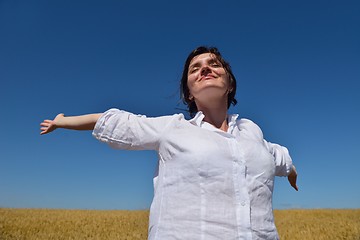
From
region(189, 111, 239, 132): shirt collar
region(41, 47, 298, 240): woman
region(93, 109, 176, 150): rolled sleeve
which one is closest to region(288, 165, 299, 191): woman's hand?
region(41, 47, 298, 240): woman

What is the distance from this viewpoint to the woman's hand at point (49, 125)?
2.08 metres

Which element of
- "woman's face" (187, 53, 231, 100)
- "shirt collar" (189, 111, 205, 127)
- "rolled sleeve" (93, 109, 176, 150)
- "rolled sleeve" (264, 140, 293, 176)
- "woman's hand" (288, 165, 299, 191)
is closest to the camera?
"rolled sleeve" (93, 109, 176, 150)

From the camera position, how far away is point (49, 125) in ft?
6.85

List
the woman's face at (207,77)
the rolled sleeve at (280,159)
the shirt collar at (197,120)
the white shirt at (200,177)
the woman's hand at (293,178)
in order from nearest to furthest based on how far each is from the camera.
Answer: the white shirt at (200,177)
the shirt collar at (197,120)
the woman's face at (207,77)
the rolled sleeve at (280,159)
the woman's hand at (293,178)

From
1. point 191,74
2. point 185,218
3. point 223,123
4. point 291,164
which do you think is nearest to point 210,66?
point 191,74

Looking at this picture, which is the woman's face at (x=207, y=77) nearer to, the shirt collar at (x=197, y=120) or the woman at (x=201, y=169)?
the woman at (x=201, y=169)

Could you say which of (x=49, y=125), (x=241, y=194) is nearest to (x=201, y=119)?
(x=241, y=194)

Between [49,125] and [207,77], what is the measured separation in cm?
105

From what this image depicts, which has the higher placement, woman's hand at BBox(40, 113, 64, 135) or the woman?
woman's hand at BBox(40, 113, 64, 135)

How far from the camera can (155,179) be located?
2078 mm

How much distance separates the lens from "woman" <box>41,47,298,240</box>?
1734mm

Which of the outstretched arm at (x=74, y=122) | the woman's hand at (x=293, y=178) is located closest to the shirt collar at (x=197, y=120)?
the outstretched arm at (x=74, y=122)

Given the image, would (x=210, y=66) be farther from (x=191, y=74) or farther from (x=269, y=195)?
(x=269, y=195)

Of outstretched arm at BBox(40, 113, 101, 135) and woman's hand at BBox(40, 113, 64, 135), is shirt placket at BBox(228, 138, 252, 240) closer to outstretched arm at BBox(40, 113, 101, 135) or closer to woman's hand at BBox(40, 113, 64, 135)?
outstretched arm at BBox(40, 113, 101, 135)
